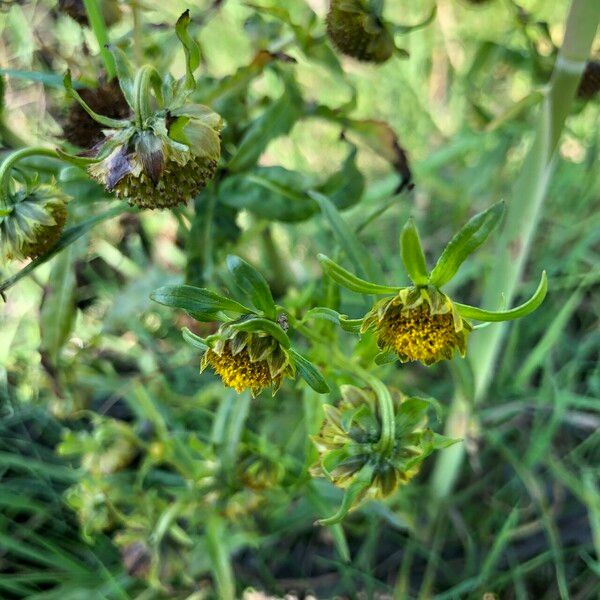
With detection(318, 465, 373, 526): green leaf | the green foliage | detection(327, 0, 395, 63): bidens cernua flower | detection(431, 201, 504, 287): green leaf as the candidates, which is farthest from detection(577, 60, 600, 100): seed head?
detection(318, 465, 373, 526): green leaf

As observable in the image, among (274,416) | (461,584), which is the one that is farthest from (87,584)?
(461,584)

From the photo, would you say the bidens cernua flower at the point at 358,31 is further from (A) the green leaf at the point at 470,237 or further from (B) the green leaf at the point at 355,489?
(B) the green leaf at the point at 355,489

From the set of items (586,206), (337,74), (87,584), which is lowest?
(87,584)

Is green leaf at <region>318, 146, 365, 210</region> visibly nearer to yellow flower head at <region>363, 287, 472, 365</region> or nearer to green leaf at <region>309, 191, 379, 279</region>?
green leaf at <region>309, 191, 379, 279</region>

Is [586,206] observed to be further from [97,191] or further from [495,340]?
[97,191]

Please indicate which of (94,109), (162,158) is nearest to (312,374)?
(162,158)

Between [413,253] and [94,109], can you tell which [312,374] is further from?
[94,109]
